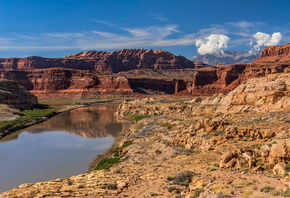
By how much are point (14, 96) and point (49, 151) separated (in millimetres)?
57372

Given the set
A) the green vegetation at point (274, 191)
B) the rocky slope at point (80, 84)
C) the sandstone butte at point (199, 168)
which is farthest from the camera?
the rocky slope at point (80, 84)

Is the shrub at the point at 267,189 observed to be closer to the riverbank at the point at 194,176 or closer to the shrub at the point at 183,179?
the riverbank at the point at 194,176

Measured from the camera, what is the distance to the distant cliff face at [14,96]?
256ft

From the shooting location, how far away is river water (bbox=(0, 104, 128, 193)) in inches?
989

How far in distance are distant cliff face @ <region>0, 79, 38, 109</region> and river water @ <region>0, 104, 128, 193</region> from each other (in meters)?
30.5

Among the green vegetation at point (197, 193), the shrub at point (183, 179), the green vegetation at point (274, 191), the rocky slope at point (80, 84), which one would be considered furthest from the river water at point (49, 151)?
the rocky slope at point (80, 84)

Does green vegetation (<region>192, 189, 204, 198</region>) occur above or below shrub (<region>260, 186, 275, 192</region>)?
below

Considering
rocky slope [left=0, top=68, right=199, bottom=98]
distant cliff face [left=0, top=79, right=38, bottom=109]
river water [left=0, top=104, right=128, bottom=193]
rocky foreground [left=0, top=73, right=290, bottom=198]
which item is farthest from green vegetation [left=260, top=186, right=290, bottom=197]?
rocky slope [left=0, top=68, right=199, bottom=98]

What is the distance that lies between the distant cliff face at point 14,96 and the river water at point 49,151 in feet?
100

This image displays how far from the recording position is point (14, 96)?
82.0m

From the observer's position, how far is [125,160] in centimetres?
2484

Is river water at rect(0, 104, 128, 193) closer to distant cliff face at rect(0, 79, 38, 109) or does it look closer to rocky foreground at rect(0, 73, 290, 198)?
rocky foreground at rect(0, 73, 290, 198)

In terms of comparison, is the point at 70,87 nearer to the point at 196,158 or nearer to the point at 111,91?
the point at 111,91

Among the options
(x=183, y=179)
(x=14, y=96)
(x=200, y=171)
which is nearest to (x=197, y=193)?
(x=183, y=179)
